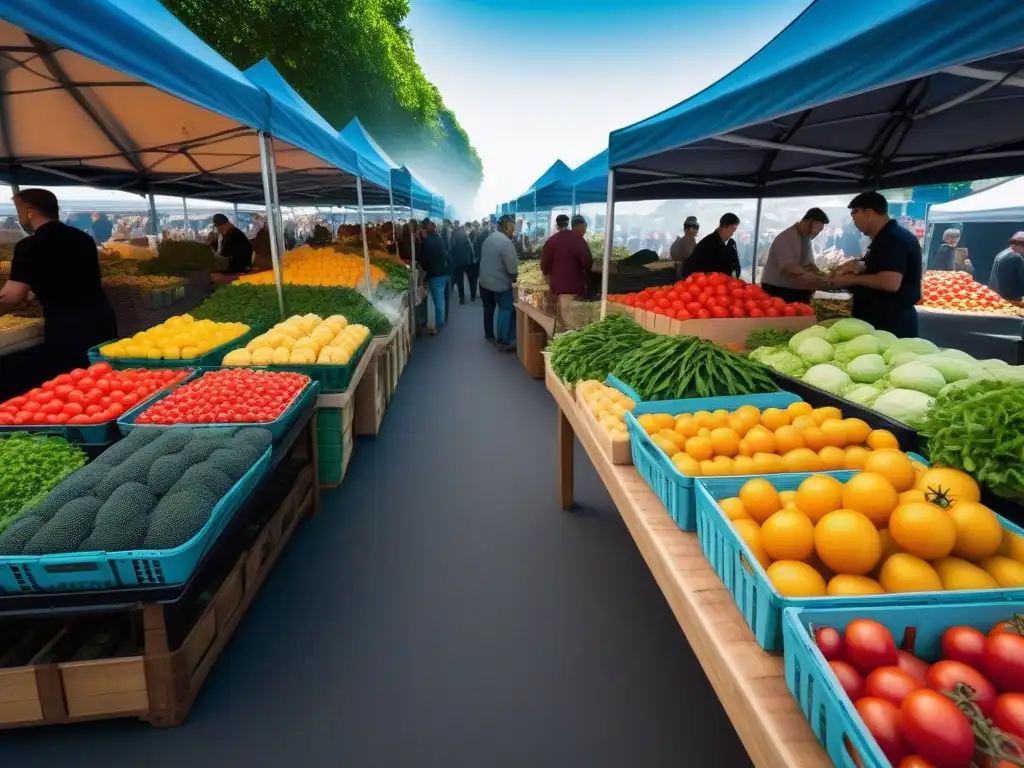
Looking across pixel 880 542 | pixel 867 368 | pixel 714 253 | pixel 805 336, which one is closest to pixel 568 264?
pixel 714 253

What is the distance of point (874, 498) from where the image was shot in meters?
1.59

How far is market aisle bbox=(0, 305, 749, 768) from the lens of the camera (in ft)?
7.70

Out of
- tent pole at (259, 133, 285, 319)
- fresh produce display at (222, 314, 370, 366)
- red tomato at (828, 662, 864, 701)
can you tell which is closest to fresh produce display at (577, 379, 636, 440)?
red tomato at (828, 662, 864, 701)

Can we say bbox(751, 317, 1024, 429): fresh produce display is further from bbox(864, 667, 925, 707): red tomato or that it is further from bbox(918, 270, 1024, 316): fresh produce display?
bbox(918, 270, 1024, 316): fresh produce display

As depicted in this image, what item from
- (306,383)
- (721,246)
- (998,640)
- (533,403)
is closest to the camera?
(998,640)

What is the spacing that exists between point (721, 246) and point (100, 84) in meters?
6.90

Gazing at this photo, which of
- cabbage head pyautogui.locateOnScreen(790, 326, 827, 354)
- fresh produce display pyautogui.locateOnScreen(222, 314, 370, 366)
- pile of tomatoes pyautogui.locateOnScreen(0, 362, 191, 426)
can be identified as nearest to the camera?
pile of tomatoes pyautogui.locateOnScreen(0, 362, 191, 426)

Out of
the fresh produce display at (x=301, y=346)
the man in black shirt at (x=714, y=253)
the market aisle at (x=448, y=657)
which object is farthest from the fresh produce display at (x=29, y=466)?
the man in black shirt at (x=714, y=253)

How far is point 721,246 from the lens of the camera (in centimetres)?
784

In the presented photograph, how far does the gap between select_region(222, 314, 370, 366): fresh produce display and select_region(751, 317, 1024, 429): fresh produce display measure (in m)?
3.07

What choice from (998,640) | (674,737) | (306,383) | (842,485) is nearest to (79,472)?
(306,383)

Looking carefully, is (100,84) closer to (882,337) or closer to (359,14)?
(882,337)

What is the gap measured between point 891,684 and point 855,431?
1331 millimetres

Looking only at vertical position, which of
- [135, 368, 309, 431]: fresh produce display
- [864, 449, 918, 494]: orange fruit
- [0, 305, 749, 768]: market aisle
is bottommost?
[0, 305, 749, 768]: market aisle
